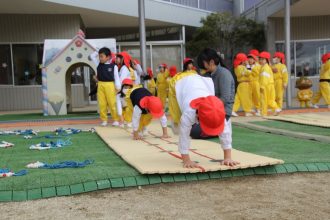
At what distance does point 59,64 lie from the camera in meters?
13.7

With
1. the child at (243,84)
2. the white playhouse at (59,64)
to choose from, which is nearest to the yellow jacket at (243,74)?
the child at (243,84)

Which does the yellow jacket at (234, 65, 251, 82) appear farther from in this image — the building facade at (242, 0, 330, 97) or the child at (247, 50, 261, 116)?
the building facade at (242, 0, 330, 97)

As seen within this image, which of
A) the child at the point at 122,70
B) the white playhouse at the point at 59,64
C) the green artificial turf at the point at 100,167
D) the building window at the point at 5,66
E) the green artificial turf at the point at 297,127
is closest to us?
the green artificial turf at the point at 100,167

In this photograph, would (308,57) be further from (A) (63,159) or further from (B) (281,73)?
(A) (63,159)

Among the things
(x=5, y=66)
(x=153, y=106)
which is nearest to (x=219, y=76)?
(x=153, y=106)

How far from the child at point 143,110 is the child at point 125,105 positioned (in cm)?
112

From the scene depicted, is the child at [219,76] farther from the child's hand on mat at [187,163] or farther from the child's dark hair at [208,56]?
the child's hand on mat at [187,163]

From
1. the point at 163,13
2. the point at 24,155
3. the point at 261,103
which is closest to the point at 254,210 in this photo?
the point at 24,155

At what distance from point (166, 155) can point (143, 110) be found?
1.86 m

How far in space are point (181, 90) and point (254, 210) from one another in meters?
1.73

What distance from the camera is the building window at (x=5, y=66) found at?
18.6m

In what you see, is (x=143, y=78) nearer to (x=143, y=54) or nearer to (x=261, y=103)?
(x=143, y=54)

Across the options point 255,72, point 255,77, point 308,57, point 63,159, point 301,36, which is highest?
point 301,36

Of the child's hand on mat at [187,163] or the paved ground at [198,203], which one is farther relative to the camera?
the child's hand on mat at [187,163]
